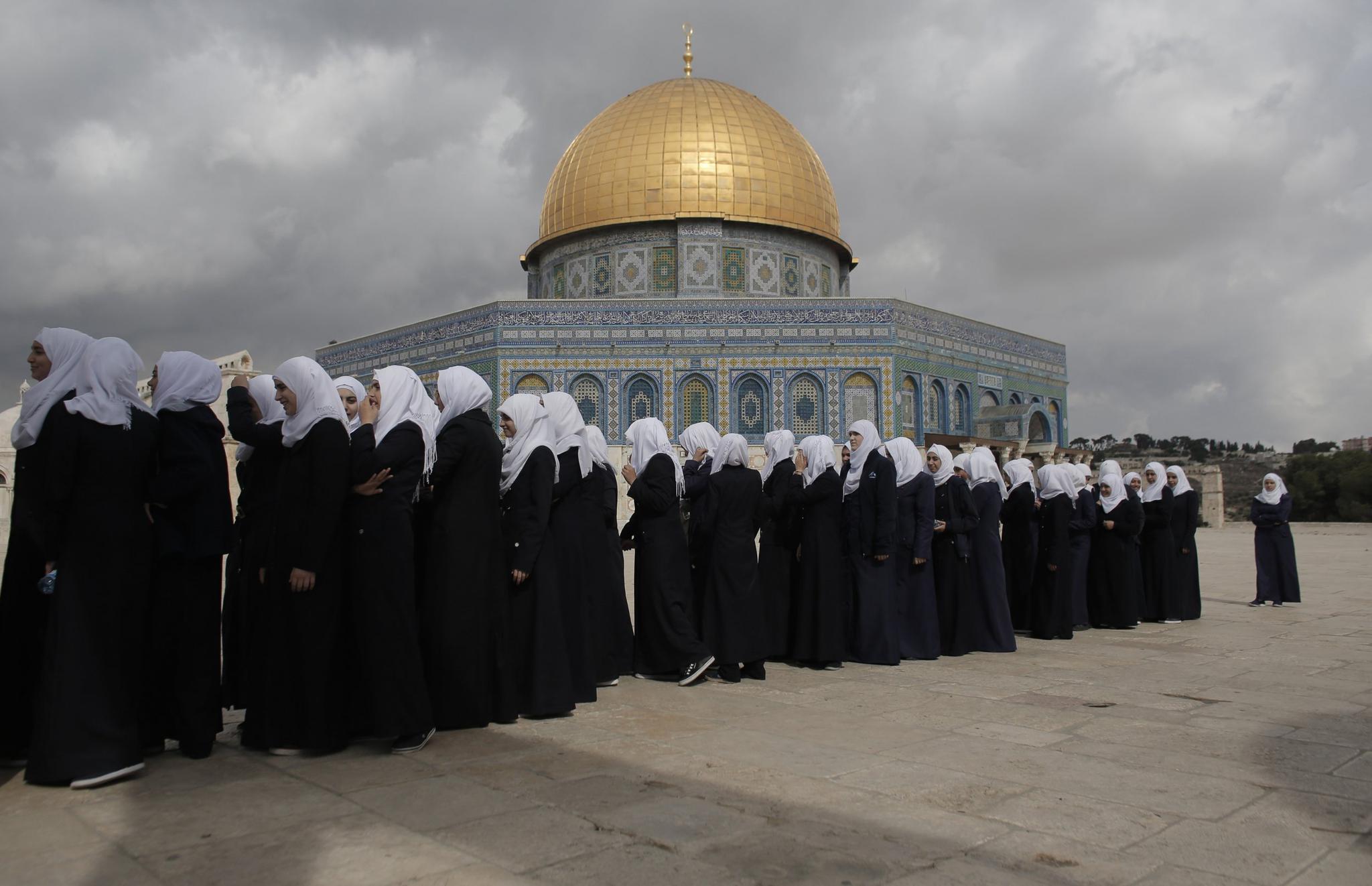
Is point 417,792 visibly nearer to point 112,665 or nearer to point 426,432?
point 112,665

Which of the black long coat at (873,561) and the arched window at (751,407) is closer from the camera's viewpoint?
the black long coat at (873,561)

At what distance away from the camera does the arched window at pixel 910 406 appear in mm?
24234

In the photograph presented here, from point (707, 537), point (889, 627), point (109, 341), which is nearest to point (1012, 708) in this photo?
point (889, 627)

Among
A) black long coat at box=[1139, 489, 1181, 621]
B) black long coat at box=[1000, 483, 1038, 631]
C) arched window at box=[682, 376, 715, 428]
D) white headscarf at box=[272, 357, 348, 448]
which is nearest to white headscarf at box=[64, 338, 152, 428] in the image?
white headscarf at box=[272, 357, 348, 448]

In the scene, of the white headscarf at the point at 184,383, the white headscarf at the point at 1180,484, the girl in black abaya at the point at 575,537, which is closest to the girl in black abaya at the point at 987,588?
the girl in black abaya at the point at 575,537

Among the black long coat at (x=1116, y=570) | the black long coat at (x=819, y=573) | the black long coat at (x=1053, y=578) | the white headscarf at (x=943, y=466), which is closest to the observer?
the black long coat at (x=819, y=573)

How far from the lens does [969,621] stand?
21.6 ft

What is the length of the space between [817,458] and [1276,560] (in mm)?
5792

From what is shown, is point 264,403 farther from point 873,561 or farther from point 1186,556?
point 1186,556

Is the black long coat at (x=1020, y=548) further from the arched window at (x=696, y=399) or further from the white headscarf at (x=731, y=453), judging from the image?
the arched window at (x=696, y=399)

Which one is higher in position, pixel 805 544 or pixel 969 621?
pixel 805 544

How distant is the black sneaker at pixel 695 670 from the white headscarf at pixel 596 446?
3.81ft

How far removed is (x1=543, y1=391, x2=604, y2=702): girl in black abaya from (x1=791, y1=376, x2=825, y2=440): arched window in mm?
18995

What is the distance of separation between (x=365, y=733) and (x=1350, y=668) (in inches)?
202
